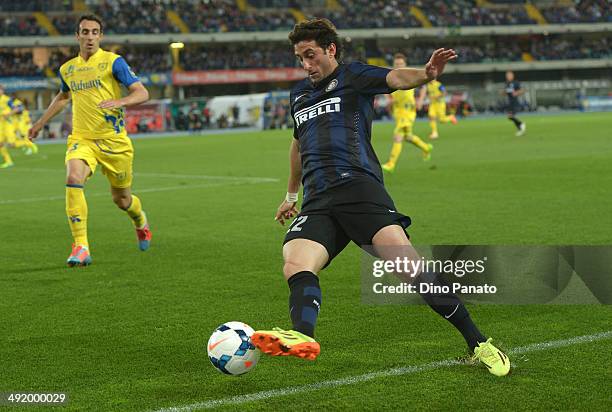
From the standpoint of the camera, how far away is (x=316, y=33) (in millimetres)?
5238

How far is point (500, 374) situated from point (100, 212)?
10.4 m

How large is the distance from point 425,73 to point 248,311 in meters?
2.55

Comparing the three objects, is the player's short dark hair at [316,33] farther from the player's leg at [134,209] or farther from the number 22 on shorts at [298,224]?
the player's leg at [134,209]

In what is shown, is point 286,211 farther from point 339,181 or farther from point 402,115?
point 402,115

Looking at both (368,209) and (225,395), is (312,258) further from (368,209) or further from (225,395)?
(225,395)

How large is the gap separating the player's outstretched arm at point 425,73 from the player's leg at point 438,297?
77cm

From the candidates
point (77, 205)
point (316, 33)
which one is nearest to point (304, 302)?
point (316, 33)

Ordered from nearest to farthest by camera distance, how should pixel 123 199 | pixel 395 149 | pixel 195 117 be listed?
pixel 123 199 < pixel 395 149 < pixel 195 117

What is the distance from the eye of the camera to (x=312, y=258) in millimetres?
5137

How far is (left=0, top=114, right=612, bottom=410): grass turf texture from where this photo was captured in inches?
190

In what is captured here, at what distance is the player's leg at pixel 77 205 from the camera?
9.31 meters

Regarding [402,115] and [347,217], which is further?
[402,115]

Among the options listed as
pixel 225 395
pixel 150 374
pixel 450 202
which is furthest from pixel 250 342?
pixel 450 202

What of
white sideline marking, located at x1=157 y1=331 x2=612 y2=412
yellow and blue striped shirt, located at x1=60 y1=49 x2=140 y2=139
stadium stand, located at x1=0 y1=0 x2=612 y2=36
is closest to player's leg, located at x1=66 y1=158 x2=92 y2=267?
yellow and blue striped shirt, located at x1=60 y1=49 x2=140 y2=139
